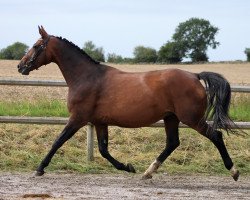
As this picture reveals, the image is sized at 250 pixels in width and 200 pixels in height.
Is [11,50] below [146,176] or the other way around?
the other way around

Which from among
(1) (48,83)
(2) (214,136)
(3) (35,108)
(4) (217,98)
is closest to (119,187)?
(2) (214,136)

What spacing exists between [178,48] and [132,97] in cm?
4549

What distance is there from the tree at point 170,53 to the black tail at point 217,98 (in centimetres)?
4223

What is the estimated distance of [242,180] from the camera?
353 inches

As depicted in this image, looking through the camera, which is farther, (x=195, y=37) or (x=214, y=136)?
(x=195, y=37)

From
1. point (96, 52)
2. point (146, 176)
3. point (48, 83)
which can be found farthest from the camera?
point (96, 52)

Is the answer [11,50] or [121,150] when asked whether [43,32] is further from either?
[11,50]

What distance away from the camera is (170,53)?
51.9 m

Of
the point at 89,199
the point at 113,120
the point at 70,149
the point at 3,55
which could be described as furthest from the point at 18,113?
the point at 3,55

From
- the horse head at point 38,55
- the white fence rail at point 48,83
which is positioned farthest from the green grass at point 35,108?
the horse head at point 38,55

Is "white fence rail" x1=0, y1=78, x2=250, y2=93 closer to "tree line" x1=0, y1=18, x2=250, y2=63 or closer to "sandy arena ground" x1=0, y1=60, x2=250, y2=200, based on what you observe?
"sandy arena ground" x1=0, y1=60, x2=250, y2=200

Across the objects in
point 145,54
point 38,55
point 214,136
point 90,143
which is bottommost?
point 90,143

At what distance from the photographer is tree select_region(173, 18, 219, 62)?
5338cm

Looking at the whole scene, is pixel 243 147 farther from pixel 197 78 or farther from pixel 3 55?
pixel 3 55
